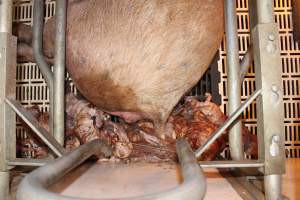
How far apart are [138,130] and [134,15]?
1.87ft

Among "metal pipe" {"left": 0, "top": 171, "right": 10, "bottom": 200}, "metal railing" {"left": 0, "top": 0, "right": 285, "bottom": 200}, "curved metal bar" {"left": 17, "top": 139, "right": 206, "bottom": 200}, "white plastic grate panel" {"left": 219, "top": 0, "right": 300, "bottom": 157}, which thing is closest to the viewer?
"curved metal bar" {"left": 17, "top": 139, "right": 206, "bottom": 200}

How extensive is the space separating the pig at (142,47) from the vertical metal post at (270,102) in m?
0.44

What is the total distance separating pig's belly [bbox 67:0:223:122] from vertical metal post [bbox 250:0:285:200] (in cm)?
45

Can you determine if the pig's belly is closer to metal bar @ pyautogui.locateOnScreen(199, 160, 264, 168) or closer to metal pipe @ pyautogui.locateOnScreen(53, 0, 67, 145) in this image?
metal pipe @ pyautogui.locateOnScreen(53, 0, 67, 145)

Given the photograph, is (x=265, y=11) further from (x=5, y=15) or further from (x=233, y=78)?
(x=5, y=15)

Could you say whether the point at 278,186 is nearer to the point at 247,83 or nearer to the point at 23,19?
the point at 247,83

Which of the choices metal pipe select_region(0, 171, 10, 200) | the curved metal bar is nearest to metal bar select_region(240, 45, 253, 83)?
the curved metal bar

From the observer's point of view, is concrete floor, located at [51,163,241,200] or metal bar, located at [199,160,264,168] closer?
metal bar, located at [199,160,264,168]

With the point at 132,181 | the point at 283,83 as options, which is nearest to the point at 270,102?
the point at 132,181

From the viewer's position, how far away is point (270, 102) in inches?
28.9

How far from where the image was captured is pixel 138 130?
1459mm

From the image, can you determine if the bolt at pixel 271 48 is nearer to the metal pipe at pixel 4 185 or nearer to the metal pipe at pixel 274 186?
the metal pipe at pixel 274 186

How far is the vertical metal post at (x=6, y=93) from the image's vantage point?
2.65 ft

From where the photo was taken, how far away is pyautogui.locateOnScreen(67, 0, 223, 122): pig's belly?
116cm
